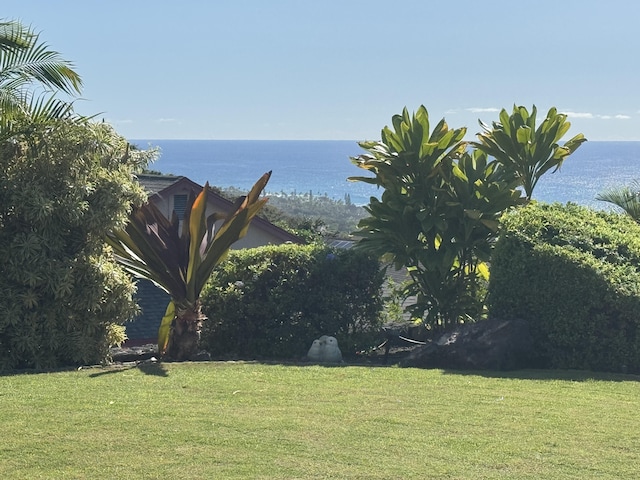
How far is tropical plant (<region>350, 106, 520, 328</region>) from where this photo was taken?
31.2 feet

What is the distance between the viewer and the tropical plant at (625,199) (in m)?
12.5

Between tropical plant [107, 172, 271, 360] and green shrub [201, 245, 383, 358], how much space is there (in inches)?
24.7

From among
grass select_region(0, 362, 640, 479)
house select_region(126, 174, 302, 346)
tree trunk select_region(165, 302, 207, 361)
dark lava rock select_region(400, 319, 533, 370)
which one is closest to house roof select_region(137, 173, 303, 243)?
house select_region(126, 174, 302, 346)

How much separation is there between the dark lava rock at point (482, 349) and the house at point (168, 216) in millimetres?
6348

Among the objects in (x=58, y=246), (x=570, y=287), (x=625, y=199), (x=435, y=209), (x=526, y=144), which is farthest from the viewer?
(x=625, y=199)

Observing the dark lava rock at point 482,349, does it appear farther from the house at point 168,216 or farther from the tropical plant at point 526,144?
the house at point 168,216

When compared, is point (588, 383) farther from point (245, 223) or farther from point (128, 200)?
point (128, 200)

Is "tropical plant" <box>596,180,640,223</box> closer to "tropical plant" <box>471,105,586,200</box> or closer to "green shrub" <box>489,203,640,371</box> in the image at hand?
"tropical plant" <box>471,105,586,200</box>

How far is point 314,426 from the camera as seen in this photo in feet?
17.8

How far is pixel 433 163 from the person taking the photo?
31.6 feet

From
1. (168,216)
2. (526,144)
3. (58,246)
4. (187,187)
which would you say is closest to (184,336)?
(58,246)

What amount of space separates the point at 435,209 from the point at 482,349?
7.02ft

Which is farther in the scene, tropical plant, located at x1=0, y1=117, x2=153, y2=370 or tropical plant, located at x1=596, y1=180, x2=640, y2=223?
tropical plant, located at x1=596, y1=180, x2=640, y2=223

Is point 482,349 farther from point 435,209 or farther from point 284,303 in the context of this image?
point 284,303
